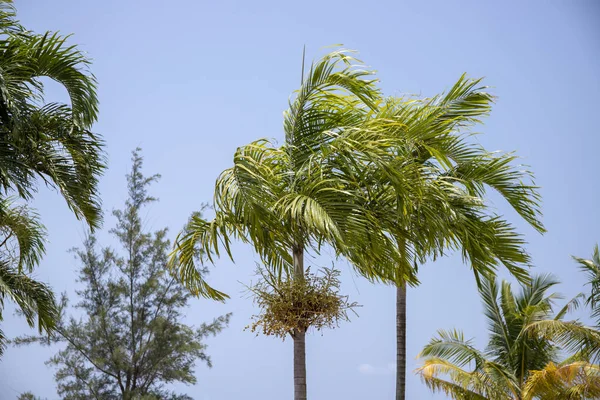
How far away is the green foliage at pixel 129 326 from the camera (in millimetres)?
13266

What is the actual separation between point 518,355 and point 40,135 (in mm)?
9120

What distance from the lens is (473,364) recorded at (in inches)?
498

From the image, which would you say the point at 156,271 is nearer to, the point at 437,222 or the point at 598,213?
the point at 437,222

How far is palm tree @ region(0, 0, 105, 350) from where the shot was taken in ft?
24.3

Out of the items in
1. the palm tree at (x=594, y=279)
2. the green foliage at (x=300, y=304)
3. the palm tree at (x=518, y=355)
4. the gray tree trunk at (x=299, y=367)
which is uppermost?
the palm tree at (x=594, y=279)

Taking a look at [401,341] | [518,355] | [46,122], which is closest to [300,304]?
[46,122]

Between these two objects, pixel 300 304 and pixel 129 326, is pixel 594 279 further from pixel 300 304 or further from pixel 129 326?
pixel 129 326

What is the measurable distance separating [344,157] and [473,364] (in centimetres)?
716

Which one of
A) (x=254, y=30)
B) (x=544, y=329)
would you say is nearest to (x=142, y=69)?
(x=254, y=30)

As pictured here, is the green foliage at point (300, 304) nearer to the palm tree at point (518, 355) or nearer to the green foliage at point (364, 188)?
the green foliage at point (364, 188)

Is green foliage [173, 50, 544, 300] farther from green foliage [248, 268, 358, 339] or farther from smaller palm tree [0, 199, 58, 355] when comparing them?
smaller palm tree [0, 199, 58, 355]

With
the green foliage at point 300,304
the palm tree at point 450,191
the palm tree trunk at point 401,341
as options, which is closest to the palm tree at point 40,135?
the green foliage at point 300,304

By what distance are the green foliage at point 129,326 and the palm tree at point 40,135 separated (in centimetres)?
497

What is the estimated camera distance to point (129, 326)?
13.7 metres
